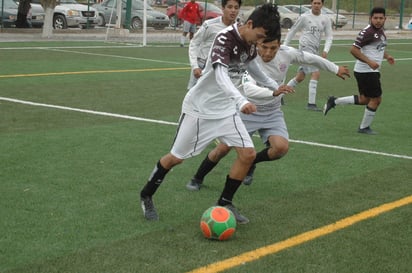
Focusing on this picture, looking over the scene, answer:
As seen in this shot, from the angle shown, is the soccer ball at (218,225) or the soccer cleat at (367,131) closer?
the soccer ball at (218,225)

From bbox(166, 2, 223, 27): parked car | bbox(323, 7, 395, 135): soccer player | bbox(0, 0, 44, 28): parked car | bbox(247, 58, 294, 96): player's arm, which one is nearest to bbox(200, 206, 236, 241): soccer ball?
bbox(247, 58, 294, 96): player's arm

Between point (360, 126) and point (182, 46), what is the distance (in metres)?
18.9

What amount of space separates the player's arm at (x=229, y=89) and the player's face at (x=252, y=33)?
320 mm

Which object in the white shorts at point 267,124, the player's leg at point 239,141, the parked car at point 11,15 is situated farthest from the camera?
the parked car at point 11,15

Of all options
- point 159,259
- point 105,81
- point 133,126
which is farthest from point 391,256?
point 105,81

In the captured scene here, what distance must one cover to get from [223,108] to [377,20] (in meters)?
5.74

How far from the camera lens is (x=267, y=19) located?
239 inches

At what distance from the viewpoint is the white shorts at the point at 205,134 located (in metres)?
6.30

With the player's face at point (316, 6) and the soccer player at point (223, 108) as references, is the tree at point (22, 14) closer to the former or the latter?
the player's face at point (316, 6)

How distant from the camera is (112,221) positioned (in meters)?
6.45

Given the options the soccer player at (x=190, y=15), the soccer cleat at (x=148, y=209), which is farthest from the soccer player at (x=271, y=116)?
the soccer player at (x=190, y=15)

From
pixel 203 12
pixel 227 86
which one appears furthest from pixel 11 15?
pixel 227 86

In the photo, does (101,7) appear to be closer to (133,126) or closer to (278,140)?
(133,126)

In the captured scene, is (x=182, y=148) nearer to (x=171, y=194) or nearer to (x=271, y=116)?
(x=171, y=194)
